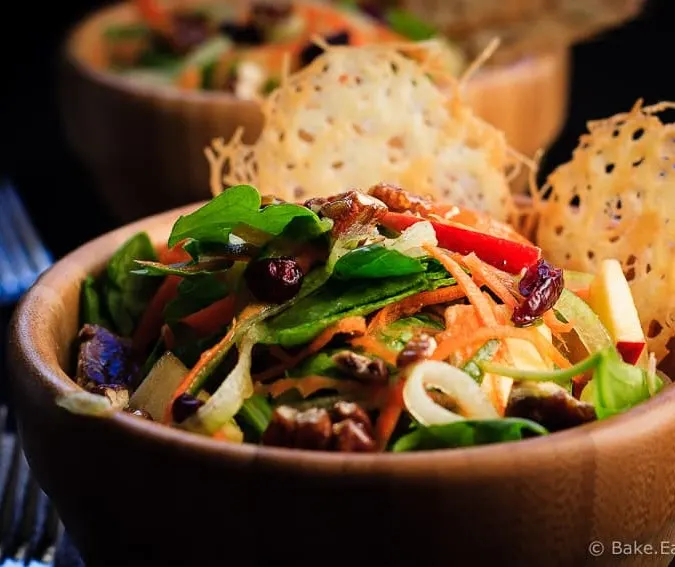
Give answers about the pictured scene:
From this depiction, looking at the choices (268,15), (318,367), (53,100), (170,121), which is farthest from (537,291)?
(53,100)

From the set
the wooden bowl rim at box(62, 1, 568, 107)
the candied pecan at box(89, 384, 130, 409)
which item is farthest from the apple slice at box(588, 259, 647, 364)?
the wooden bowl rim at box(62, 1, 568, 107)

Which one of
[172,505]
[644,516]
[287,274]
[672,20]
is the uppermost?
[287,274]

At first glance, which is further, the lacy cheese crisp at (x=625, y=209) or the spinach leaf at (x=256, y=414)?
the lacy cheese crisp at (x=625, y=209)

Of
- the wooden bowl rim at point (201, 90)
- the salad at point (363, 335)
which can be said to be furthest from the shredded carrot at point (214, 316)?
the wooden bowl rim at point (201, 90)

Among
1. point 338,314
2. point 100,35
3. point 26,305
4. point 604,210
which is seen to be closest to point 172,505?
point 338,314

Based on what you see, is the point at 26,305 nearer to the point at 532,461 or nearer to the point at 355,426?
the point at 355,426

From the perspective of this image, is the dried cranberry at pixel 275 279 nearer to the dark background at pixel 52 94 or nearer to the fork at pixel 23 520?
the fork at pixel 23 520
